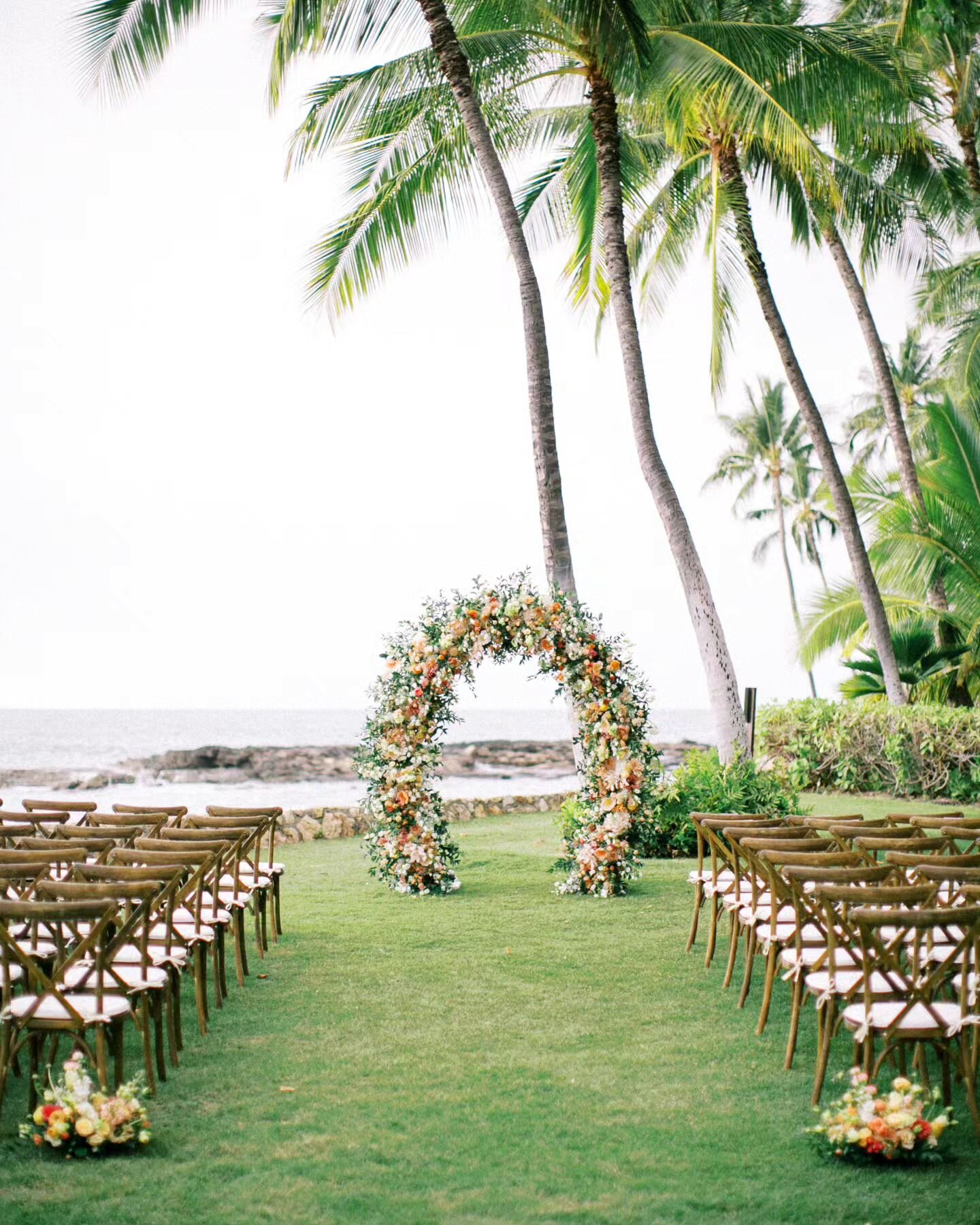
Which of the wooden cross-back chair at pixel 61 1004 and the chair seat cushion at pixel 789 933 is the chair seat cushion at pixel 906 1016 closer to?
the chair seat cushion at pixel 789 933

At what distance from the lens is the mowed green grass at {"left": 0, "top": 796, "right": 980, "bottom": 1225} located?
382 cm

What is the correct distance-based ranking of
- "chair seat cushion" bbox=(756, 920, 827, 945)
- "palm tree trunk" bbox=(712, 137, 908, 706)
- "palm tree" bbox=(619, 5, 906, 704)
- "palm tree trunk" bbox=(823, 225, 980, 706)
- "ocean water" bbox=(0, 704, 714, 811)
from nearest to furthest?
"chair seat cushion" bbox=(756, 920, 827, 945)
"palm tree" bbox=(619, 5, 906, 704)
"palm tree trunk" bbox=(712, 137, 908, 706)
"palm tree trunk" bbox=(823, 225, 980, 706)
"ocean water" bbox=(0, 704, 714, 811)

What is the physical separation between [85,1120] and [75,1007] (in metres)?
0.51

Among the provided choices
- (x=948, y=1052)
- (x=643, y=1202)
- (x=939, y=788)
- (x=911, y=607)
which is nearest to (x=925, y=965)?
(x=948, y=1052)

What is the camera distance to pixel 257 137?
127 feet

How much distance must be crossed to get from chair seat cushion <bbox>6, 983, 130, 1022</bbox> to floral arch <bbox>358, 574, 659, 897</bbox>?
560 centimetres

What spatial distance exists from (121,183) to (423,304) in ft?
45.3

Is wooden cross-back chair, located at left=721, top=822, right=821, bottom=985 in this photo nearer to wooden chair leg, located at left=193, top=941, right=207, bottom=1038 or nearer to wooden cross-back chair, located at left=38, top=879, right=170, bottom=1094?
wooden chair leg, located at left=193, top=941, right=207, bottom=1038

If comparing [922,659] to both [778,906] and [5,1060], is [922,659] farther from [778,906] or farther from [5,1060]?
[5,1060]

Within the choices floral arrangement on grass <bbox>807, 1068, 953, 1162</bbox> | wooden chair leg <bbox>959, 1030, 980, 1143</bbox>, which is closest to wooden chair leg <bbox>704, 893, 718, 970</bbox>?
wooden chair leg <bbox>959, 1030, 980, 1143</bbox>

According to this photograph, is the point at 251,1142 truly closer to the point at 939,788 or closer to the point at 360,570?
the point at 939,788

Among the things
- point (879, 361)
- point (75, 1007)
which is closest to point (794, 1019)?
point (75, 1007)

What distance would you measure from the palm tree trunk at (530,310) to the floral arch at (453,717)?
5.09 ft

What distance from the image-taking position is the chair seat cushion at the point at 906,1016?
14.2 ft
